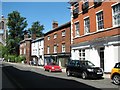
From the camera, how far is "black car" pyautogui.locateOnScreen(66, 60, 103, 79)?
21078 mm

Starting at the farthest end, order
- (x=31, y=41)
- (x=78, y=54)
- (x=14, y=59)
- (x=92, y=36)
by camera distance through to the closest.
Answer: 1. (x=14, y=59)
2. (x=31, y=41)
3. (x=78, y=54)
4. (x=92, y=36)

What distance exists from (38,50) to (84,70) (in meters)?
40.7

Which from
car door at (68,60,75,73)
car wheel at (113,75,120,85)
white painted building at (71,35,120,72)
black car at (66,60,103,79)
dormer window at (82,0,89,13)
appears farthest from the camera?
dormer window at (82,0,89,13)

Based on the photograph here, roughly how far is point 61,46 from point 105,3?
18059 mm

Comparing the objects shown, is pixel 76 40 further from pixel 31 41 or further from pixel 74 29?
pixel 31 41

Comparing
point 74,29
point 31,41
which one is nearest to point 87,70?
point 74,29

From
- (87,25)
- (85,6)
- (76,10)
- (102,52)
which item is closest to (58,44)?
(76,10)

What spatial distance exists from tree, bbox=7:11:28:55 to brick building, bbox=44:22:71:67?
34.6 meters

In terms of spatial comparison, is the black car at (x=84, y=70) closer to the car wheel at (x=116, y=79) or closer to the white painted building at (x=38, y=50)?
the car wheel at (x=116, y=79)

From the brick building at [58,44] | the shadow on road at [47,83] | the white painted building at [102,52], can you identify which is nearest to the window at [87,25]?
the white painted building at [102,52]

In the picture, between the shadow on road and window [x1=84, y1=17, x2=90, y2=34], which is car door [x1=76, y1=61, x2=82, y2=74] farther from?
window [x1=84, y1=17, x2=90, y2=34]

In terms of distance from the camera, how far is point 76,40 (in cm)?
3488

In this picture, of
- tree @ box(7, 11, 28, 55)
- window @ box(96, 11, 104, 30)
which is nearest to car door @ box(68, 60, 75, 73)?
window @ box(96, 11, 104, 30)

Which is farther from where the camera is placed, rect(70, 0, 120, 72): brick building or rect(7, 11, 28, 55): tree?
rect(7, 11, 28, 55): tree
